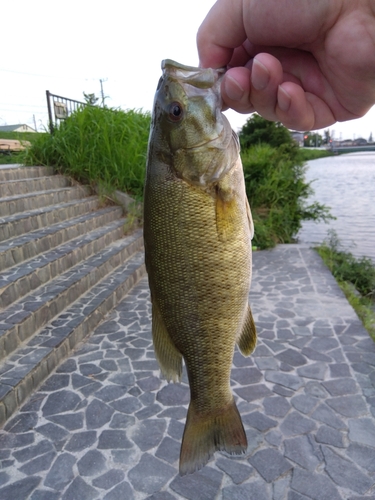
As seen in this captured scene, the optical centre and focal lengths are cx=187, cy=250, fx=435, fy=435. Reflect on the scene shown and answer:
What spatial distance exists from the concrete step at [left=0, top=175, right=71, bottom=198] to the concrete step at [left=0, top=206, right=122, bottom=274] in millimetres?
880

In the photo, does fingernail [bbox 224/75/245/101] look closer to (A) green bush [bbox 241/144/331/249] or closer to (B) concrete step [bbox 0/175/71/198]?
(B) concrete step [bbox 0/175/71/198]

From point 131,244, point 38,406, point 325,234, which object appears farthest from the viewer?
point 325,234

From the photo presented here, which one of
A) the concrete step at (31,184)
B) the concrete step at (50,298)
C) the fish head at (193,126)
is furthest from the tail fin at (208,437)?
the concrete step at (31,184)

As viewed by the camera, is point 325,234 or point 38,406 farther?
point 325,234

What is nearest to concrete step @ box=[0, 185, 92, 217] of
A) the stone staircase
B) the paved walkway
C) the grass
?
the stone staircase

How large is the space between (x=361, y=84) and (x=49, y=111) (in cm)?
879

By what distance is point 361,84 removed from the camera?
1672mm

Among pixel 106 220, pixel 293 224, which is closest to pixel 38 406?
pixel 106 220

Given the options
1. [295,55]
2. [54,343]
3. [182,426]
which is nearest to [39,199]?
[54,343]

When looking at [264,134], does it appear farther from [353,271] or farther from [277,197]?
[353,271]

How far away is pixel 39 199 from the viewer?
6.90 metres

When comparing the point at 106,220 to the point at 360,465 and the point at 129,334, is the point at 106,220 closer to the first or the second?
the point at 129,334

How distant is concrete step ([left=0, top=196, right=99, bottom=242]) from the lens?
5613mm

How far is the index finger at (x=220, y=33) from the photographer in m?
1.56
